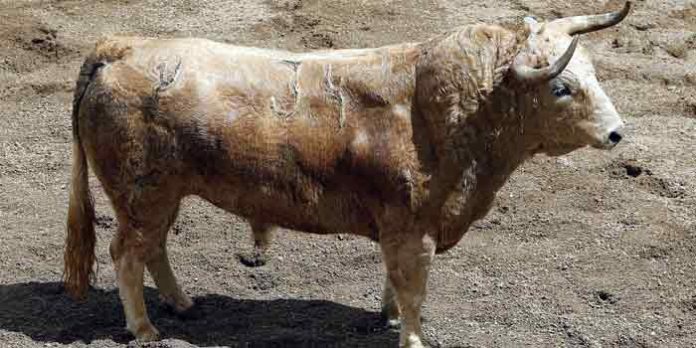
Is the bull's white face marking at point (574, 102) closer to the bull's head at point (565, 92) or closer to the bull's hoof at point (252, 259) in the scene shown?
the bull's head at point (565, 92)

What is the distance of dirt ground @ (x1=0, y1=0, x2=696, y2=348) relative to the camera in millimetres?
6742

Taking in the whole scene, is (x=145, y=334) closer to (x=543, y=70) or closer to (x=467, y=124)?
(x=467, y=124)

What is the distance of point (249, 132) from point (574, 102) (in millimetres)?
1532

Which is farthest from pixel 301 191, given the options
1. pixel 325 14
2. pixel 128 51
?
pixel 325 14

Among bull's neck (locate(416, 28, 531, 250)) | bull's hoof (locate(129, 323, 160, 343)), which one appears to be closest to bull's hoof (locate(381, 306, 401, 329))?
bull's neck (locate(416, 28, 531, 250))

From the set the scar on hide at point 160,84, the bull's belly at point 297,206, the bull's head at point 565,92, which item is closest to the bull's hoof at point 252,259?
the bull's belly at point 297,206

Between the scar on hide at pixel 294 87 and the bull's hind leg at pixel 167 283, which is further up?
the scar on hide at pixel 294 87

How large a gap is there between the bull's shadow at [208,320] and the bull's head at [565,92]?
1519mm

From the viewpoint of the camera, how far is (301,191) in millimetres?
6117

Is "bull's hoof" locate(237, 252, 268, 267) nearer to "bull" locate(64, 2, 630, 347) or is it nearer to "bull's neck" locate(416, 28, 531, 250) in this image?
"bull" locate(64, 2, 630, 347)

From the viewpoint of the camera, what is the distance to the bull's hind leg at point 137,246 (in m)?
6.29

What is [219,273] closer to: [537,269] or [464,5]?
[537,269]

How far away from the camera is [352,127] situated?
6.04 metres

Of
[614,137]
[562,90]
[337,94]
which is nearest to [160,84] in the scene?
[337,94]
